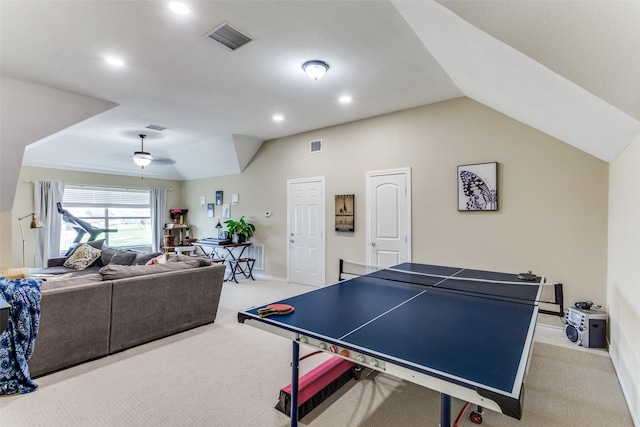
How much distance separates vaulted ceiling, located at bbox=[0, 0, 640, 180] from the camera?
4.91ft

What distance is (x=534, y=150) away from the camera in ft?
12.2

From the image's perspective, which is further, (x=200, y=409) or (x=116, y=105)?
(x=116, y=105)

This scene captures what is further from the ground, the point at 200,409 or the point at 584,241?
the point at 584,241

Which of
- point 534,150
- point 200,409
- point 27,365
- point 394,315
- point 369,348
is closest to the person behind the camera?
point 369,348

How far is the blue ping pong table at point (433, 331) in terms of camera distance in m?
1.10

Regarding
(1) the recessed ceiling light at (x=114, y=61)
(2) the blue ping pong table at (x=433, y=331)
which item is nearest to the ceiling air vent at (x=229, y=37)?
(1) the recessed ceiling light at (x=114, y=61)

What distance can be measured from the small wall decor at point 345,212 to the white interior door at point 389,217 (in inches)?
12.9

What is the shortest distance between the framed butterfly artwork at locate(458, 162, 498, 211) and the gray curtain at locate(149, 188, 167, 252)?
7732 millimetres

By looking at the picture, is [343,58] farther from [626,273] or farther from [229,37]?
[626,273]

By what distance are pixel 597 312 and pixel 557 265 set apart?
60 centimetres

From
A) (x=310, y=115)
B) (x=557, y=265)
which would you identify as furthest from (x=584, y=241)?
(x=310, y=115)

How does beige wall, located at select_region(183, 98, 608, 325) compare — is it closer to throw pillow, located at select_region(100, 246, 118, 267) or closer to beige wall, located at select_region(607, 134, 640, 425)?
beige wall, located at select_region(607, 134, 640, 425)

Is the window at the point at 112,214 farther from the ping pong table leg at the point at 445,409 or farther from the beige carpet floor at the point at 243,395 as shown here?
the ping pong table leg at the point at 445,409

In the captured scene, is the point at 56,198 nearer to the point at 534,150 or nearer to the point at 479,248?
the point at 479,248
